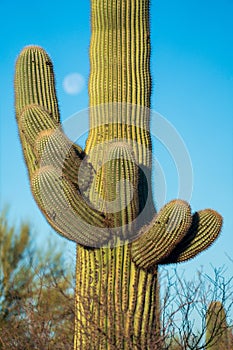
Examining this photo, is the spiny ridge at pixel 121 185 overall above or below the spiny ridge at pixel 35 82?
below

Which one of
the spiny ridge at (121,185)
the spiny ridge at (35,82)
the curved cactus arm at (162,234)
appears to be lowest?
the curved cactus arm at (162,234)

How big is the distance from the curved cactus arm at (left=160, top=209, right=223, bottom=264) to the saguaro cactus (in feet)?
0.04

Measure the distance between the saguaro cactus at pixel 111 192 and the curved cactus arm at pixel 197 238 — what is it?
11mm

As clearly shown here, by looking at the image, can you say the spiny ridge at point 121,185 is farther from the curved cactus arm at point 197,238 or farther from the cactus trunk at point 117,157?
the curved cactus arm at point 197,238

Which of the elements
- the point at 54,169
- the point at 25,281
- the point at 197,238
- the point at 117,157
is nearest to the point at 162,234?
the point at 197,238

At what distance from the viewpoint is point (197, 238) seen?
7785mm

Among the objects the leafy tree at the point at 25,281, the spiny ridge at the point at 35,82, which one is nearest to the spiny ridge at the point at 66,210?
the spiny ridge at the point at 35,82

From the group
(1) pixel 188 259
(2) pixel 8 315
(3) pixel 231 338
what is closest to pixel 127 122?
(1) pixel 188 259

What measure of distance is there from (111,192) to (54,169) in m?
0.62

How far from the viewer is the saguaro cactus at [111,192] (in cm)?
738

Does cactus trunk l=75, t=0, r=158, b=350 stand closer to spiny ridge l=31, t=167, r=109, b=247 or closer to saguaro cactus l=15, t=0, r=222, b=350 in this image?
saguaro cactus l=15, t=0, r=222, b=350

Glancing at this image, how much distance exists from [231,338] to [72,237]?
4.32 meters

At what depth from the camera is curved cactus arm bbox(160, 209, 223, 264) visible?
305 inches

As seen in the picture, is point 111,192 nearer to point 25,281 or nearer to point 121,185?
point 121,185
